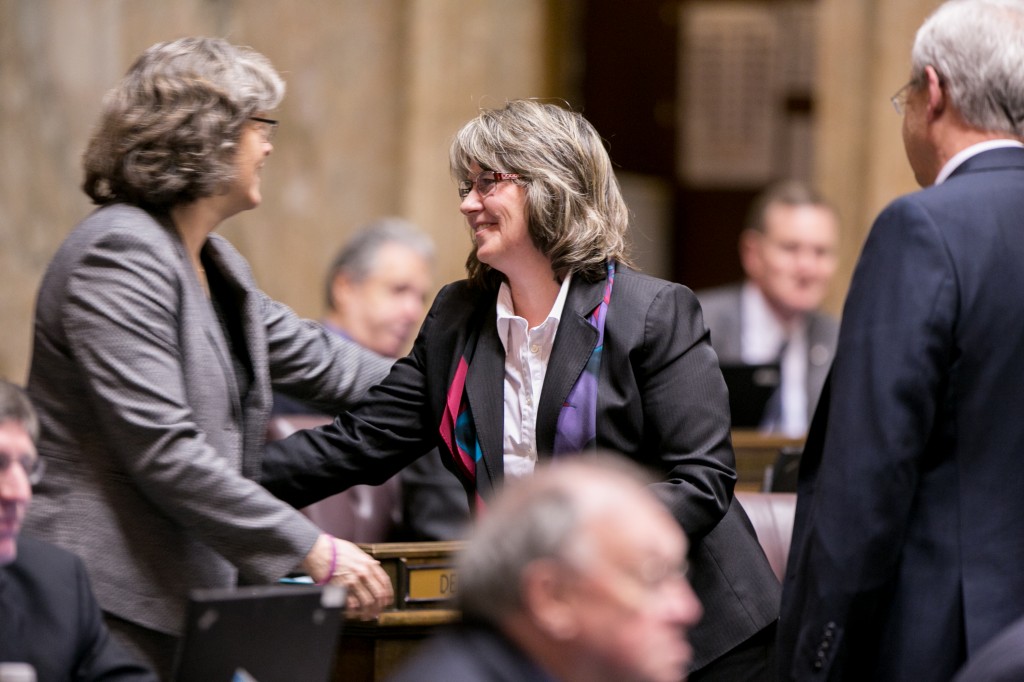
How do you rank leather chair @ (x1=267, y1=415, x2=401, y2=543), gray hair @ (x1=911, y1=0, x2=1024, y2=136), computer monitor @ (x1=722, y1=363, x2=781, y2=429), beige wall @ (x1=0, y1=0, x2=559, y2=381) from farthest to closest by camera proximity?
1. beige wall @ (x1=0, y1=0, x2=559, y2=381)
2. computer monitor @ (x1=722, y1=363, x2=781, y2=429)
3. leather chair @ (x1=267, y1=415, x2=401, y2=543)
4. gray hair @ (x1=911, y1=0, x2=1024, y2=136)

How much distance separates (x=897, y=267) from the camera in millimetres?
2568

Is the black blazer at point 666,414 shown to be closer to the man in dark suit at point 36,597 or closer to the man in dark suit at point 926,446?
the man in dark suit at point 926,446

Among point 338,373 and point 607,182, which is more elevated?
point 607,182

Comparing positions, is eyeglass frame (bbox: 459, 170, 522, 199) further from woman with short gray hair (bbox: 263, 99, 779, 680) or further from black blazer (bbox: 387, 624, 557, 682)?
black blazer (bbox: 387, 624, 557, 682)

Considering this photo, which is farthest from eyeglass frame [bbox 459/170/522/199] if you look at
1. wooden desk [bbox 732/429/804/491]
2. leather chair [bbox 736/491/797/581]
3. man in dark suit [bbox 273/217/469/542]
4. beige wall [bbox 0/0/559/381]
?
beige wall [bbox 0/0/559/381]

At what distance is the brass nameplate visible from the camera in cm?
315

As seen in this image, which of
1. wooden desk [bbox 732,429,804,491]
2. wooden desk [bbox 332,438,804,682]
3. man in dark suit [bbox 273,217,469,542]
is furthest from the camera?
man in dark suit [bbox 273,217,469,542]

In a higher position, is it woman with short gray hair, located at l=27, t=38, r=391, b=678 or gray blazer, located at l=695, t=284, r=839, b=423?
woman with short gray hair, located at l=27, t=38, r=391, b=678

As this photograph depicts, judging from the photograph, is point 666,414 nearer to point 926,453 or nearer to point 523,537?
point 926,453

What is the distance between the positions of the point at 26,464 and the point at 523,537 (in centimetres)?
96

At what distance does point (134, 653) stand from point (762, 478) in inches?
92.0

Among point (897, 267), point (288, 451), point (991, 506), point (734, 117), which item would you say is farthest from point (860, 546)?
point (734, 117)

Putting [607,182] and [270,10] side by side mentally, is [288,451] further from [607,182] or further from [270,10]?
[270,10]

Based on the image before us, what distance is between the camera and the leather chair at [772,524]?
11.7 feet
